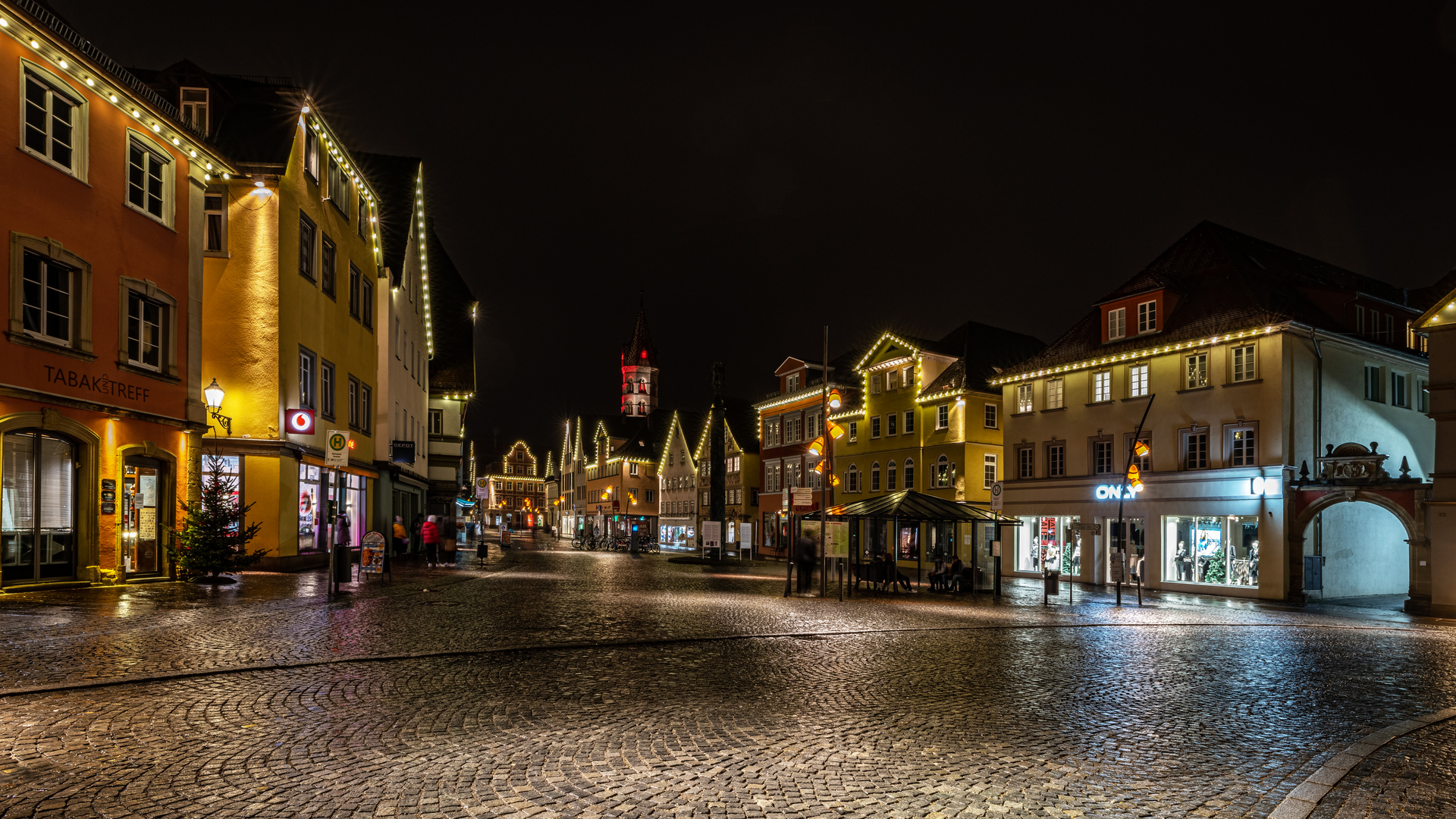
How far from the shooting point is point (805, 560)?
1049 inches

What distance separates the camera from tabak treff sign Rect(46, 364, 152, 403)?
18453mm

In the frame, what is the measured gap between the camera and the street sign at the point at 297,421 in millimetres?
25953

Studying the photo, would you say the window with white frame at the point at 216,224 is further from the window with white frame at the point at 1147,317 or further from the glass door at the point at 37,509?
the window with white frame at the point at 1147,317

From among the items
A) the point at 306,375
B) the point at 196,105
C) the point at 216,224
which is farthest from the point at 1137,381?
the point at 196,105

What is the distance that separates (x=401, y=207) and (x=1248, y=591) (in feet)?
111

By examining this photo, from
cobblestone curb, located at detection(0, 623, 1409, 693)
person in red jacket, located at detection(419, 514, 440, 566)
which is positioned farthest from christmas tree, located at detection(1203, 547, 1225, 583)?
person in red jacket, located at detection(419, 514, 440, 566)

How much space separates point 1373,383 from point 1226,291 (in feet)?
19.1

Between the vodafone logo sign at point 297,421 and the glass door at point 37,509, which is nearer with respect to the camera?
the glass door at point 37,509

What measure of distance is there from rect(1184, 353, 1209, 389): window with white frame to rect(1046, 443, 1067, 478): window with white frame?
6.11 m

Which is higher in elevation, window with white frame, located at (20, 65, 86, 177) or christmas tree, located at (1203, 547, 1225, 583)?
window with white frame, located at (20, 65, 86, 177)

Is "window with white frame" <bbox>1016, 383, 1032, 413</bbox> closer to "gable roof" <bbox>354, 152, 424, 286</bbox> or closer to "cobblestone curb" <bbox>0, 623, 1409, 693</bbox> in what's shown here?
"cobblestone curb" <bbox>0, 623, 1409, 693</bbox>

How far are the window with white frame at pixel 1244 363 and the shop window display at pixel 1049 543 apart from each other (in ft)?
26.5

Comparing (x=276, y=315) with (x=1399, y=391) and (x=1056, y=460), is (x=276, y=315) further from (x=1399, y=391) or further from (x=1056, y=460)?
(x=1399, y=391)

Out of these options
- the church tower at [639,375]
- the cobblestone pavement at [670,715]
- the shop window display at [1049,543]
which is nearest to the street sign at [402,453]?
the cobblestone pavement at [670,715]
